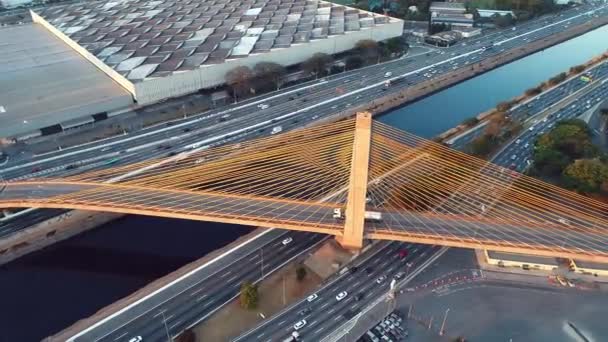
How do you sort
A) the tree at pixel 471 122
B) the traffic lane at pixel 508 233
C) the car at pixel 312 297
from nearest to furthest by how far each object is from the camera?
the traffic lane at pixel 508 233 < the car at pixel 312 297 < the tree at pixel 471 122

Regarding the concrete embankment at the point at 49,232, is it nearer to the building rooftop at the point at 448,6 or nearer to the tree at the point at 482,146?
the tree at the point at 482,146

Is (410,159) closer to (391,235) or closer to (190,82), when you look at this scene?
(391,235)

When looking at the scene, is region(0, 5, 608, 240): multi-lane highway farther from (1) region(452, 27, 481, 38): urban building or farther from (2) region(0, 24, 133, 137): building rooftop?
(2) region(0, 24, 133, 137): building rooftop

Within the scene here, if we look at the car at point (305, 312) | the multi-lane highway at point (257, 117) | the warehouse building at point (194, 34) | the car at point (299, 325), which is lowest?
the car at point (299, 325)

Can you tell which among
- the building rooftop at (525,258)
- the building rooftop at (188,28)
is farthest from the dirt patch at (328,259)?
the building rooftop at (188,28)

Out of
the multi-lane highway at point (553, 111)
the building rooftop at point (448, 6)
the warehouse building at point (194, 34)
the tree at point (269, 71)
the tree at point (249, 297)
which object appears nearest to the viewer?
the tree at point (249, 297)

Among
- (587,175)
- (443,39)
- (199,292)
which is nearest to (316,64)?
(443,39)

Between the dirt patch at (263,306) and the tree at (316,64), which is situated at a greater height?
the tree at (316,64)
